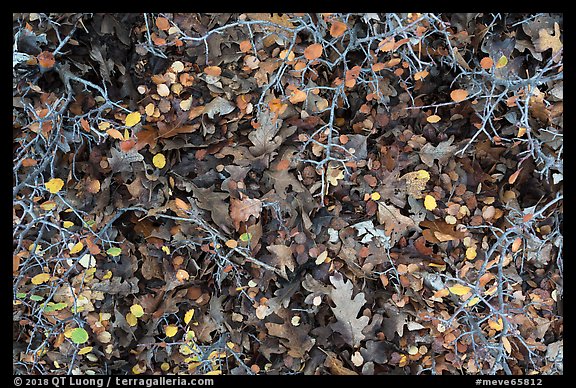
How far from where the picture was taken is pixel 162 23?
2369mm

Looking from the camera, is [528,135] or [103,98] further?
[103,98]

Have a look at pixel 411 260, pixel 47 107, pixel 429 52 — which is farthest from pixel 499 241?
pixel 47 107

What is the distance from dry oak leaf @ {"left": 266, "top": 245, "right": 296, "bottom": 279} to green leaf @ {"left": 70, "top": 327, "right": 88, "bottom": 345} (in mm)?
920

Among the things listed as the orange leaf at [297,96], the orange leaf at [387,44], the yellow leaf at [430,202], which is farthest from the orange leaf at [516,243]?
the orange leaf at [297,96]

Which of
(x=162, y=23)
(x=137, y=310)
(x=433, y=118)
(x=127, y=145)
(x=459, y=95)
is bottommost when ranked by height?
(x=137, y=310)

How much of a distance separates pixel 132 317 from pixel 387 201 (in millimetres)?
1342

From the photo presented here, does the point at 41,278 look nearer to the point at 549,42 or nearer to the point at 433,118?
the point at 433,118

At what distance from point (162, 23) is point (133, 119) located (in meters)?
0.49

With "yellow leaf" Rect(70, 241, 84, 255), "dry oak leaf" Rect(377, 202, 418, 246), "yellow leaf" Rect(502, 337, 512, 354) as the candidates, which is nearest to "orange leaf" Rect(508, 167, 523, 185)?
"dry oak leaf" Rect(377, 202, 418, 246)

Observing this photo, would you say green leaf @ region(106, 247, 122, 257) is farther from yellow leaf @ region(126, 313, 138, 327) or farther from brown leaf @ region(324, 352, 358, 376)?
brown leaf @ region(324, 352, 358, 376)

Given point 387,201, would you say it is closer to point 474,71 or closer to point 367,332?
point 367,332

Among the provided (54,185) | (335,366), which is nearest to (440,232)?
(335,366)

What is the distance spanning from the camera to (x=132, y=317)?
2.32 m

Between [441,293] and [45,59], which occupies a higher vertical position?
[45,59]
